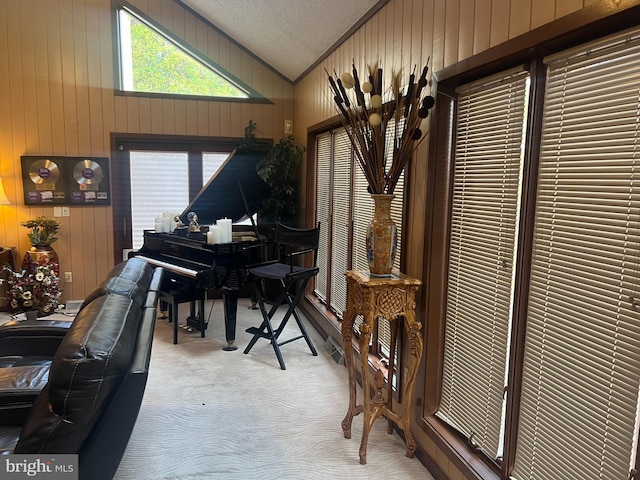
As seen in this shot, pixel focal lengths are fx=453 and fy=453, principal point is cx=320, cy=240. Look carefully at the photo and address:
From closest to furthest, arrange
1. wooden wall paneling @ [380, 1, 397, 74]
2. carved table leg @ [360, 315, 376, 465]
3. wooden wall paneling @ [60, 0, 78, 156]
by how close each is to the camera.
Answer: carved table leg @ [360, 315, 376, 465]
wooden wall paneling @ [380, 1, 397, 74]
wooden wall paneling @ [60, 0, 78, 156]

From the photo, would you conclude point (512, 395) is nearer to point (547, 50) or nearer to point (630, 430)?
point (630, 430)

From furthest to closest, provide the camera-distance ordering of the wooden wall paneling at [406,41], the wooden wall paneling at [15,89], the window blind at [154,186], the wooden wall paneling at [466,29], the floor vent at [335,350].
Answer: the window blind at [154,186]
the wooden wall paneling at [15,89]
the floor vent at [335,350]
the wooden wall paneling at [406,41]
the wooden wall paneling at [466,29]

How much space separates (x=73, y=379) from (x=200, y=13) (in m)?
4.91

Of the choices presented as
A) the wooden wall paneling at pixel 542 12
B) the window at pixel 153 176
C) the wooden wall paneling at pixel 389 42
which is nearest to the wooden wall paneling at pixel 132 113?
the window at pixel 153 176

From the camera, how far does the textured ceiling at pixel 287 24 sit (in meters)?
3.53

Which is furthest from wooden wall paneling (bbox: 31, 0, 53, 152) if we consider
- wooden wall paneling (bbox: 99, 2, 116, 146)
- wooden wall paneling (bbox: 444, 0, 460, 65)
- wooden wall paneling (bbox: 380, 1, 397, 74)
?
wooden wall paneling (bbox: 444, 0, 460, 65)

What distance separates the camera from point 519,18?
5.66 ft

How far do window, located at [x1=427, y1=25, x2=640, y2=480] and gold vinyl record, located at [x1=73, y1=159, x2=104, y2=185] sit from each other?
428 cm

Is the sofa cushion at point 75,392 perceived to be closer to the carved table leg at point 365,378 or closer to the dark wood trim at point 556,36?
the carved table leg at point 365,378

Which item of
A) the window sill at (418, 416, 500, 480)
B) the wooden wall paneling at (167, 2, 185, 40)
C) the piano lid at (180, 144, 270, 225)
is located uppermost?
the wooden wall paneling at (167, 2, 185, 40)

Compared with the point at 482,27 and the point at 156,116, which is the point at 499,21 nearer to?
the point at 482,27

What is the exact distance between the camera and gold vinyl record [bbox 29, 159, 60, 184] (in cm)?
501

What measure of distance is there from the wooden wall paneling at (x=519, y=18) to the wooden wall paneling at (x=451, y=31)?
38cm

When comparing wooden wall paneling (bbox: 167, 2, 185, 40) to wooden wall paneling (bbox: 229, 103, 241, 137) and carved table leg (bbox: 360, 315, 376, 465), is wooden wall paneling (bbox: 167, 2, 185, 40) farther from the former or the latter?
carved table leg (bbox: 360, 315, 376, 465)
